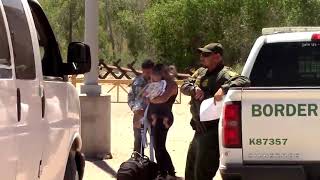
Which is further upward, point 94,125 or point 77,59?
point 77,59

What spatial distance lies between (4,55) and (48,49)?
159cm

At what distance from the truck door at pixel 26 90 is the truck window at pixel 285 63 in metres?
2.04

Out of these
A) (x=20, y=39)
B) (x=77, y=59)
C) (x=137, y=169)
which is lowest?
(x=137, y=169)

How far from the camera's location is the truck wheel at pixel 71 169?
18.7ft

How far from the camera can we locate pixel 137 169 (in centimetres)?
762

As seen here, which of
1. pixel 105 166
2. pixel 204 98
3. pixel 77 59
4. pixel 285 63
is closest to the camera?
pixel 77 59

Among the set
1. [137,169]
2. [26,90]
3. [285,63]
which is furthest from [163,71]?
[26,90]

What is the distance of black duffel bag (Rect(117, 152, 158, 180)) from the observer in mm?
7578

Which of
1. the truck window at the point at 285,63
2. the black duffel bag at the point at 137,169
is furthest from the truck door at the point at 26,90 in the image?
the black duffel bag at the point at 137,169

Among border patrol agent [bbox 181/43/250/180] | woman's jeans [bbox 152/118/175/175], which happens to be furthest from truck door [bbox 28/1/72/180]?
woman's jeans [bbox 152/118/175/175]

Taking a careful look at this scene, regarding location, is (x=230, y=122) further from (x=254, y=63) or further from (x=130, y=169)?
(x=130, y=169)

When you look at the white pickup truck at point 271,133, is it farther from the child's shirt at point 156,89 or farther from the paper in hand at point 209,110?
the child's shirt at point 156,89

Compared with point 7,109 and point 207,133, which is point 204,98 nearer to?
point 207,133

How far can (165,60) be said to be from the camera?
41500 millimetres
